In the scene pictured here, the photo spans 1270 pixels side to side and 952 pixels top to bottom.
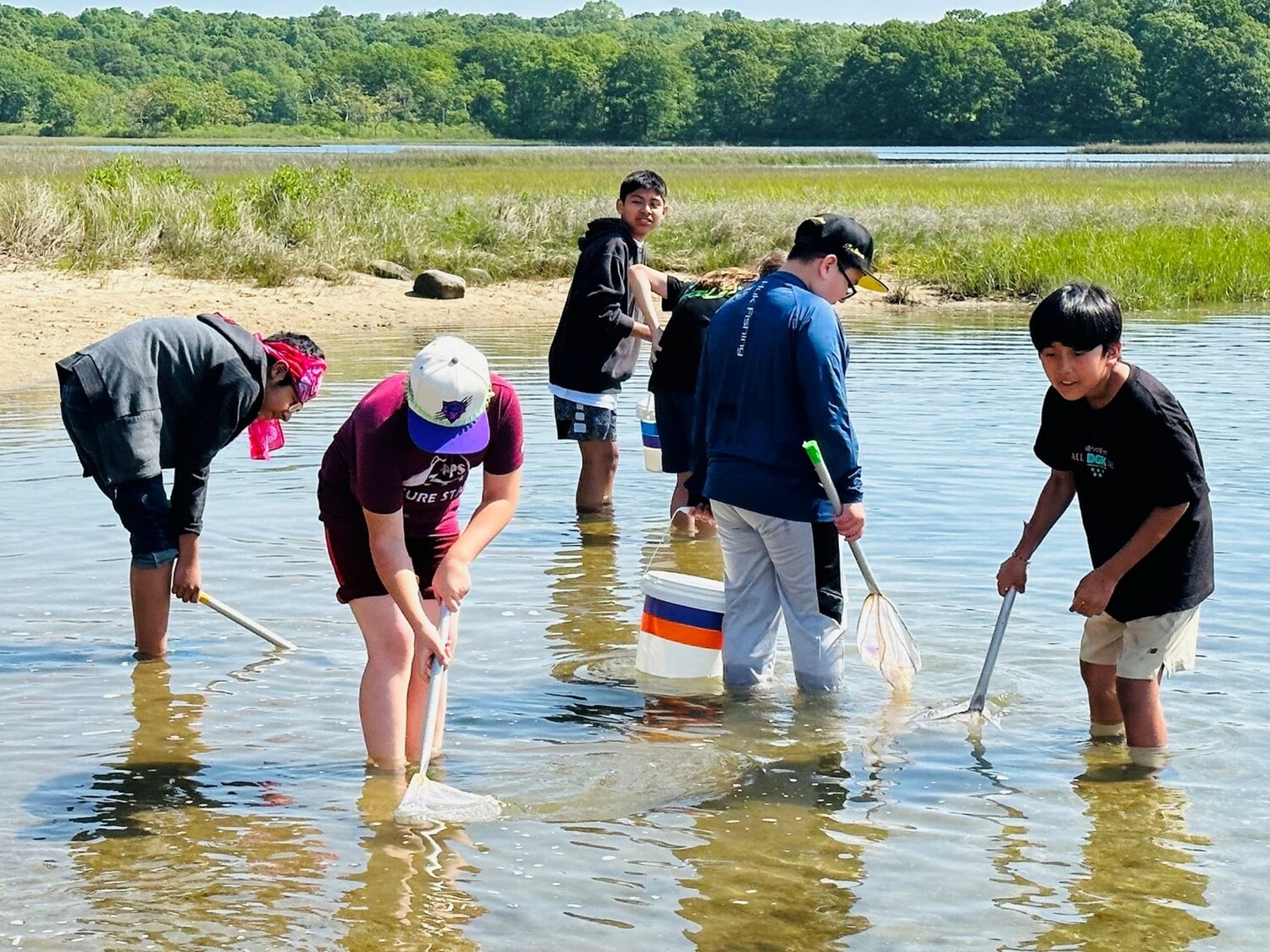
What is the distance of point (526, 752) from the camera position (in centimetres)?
601

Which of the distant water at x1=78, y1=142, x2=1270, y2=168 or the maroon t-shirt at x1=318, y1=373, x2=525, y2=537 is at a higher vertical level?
the distant water at x1=78, y1=142, x2=1270, y2=168

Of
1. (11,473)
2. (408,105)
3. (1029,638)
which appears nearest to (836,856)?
(1029,638)

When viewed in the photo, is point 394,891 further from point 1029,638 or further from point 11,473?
point 11,473

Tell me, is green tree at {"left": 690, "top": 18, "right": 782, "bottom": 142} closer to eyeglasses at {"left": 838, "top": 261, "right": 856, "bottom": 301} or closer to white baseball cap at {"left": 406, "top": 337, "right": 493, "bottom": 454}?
eyeglasses at {"left": 838, "top": 261, "right": 856, "bottom": 301}

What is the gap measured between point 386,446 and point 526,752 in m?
1.63

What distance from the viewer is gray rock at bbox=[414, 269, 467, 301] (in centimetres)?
2198

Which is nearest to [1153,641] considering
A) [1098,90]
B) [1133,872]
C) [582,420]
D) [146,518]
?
[1133,872]

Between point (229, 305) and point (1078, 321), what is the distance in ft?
51.4

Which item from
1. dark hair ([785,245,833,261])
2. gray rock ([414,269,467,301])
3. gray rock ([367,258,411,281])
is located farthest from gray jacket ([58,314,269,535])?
gray rock ([367,258,411,281])

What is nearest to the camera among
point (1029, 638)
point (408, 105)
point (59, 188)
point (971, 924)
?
point (971, 924)

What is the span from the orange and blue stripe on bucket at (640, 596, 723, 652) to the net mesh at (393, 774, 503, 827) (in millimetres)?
1530

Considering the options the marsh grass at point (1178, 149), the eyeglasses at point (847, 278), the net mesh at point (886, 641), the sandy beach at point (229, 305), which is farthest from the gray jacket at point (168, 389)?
the marsh grass at point (1178, 149)

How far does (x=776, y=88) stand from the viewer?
12044cm

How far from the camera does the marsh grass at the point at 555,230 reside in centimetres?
2092
